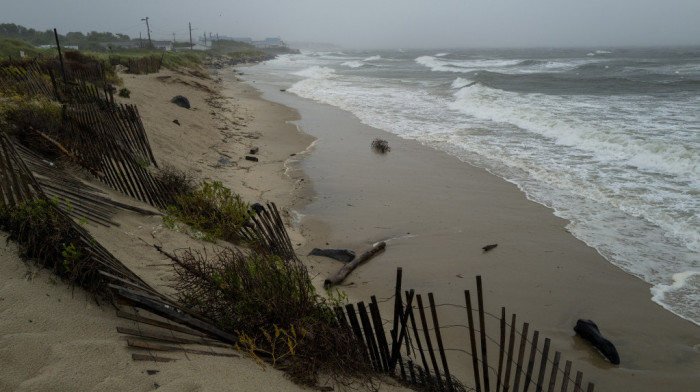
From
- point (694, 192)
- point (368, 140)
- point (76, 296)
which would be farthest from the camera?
point (368, 140)

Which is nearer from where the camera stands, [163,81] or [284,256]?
A: [284,256]

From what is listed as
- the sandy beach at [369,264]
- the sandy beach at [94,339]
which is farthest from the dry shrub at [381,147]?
the sandy beach at [94,339]

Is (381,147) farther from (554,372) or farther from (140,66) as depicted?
(140,66)

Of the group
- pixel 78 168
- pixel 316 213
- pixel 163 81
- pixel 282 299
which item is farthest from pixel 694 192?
pixel 163 81

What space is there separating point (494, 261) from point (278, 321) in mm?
3625

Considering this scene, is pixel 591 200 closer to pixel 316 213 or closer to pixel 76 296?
pixel 316 213

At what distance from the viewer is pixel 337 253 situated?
551 centimetres

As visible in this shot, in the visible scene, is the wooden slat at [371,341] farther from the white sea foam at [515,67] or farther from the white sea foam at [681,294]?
the white sea foam at [515,67]

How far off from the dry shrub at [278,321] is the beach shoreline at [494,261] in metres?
1.56

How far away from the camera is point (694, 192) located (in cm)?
766

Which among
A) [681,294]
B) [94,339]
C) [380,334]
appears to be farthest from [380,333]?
[681,294]

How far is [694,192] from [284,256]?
823cm

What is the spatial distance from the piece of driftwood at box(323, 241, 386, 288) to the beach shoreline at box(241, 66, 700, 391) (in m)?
0.10

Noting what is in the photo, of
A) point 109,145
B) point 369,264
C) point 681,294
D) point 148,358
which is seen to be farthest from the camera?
point 369,264
